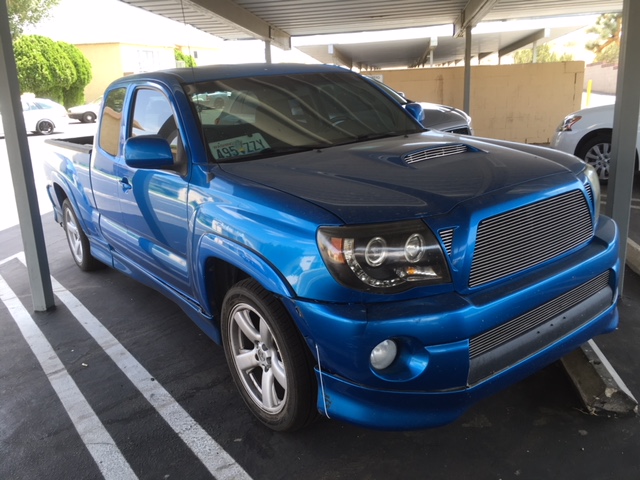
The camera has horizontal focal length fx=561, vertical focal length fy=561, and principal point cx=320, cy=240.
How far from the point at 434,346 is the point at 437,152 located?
1.26m

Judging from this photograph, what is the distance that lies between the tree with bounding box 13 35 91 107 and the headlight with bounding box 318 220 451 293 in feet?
116

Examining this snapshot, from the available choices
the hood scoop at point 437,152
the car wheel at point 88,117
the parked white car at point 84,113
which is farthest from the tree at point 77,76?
the hood scoop at point 437,152

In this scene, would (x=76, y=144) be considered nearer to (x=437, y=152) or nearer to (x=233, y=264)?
(x=233, y=264)

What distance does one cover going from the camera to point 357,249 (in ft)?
7.54

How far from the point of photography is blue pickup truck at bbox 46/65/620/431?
2.31 metres

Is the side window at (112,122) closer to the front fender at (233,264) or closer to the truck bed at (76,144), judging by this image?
the truck bed at (76,144)

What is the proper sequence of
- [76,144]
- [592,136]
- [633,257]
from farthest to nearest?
[592,136] < [76,144] < [633,257]

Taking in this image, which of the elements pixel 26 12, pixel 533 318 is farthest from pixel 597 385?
pixel 26 12

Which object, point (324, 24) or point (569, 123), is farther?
point (324, 24)

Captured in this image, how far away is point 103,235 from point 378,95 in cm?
261

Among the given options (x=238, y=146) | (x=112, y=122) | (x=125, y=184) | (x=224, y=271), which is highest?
(x=112, y=122)

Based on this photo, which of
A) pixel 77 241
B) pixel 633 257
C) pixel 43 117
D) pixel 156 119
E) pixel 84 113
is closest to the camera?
pixel 156 119

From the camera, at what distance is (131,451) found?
2961 millimetres

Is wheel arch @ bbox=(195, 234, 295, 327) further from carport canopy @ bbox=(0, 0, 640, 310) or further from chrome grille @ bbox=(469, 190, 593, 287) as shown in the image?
carport canopy @ bbox=(0, 0, 640, 310)
